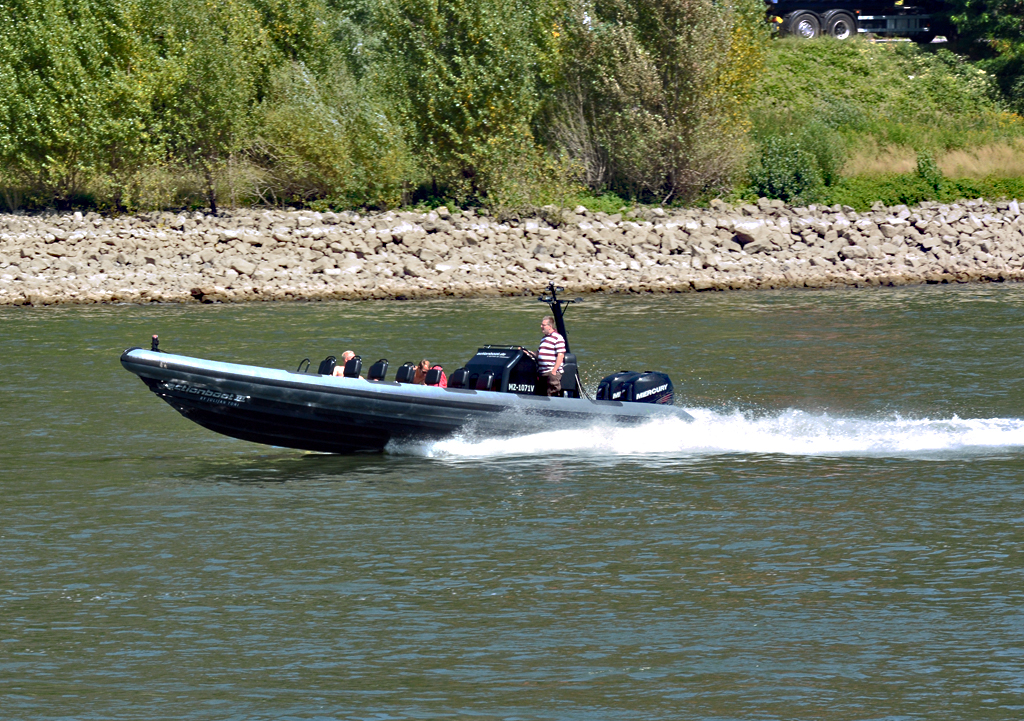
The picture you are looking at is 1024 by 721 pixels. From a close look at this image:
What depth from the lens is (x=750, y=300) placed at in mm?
34812

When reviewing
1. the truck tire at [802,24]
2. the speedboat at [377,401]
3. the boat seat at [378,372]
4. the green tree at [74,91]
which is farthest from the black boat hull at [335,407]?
the truck tire at [802,24]

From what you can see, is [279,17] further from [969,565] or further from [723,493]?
[969,565]

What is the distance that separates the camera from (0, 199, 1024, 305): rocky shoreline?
36344mm

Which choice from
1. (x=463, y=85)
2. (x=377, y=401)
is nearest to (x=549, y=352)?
(x=377, y=401)

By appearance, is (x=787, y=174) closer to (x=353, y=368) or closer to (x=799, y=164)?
(x=799, y=164)

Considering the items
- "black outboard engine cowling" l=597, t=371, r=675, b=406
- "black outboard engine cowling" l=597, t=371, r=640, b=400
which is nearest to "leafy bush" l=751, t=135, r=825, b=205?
"black outboard engine cowling" l=597, t=371, r=675, b=406

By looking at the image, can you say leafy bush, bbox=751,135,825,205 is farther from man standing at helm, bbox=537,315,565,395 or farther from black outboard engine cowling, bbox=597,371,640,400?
man standing at helm, bbox=537,315,565,395

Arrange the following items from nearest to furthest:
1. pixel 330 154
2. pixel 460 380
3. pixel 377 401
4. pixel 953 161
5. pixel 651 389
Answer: pixel 377 401 < pixel 460 380 < pixel 651 389 < pixel 330 154 < pixel 953 161

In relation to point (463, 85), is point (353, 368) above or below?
below

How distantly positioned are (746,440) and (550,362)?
9.19ft

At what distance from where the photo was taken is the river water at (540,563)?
9.38 m

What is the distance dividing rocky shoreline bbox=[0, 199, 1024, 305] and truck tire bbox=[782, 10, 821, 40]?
13.7 metres

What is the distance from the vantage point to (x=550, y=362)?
1706cm

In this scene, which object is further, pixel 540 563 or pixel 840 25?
pixel 840 25
